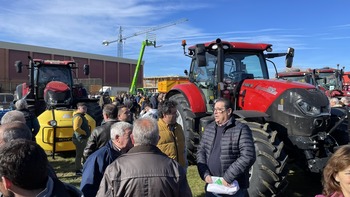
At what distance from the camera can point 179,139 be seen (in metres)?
4.17

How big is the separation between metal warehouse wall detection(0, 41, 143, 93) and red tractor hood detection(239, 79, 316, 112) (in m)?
27.6

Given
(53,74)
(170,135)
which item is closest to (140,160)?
(170,135)

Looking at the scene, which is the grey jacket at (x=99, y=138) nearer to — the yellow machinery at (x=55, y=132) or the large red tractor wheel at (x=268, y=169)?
the large red tractor wheel at (x=268, y=169)

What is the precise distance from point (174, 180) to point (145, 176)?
0.21m

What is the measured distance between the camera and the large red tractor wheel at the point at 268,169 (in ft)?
14.2

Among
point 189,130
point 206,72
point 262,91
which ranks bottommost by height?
point 189,130

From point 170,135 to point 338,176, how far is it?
2.19m

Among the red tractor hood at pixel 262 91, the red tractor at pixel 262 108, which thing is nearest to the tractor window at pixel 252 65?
the red tractor at pixel 262 108

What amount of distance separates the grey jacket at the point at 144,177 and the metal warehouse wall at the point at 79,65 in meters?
30.5

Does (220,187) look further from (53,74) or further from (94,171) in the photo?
(53,74)

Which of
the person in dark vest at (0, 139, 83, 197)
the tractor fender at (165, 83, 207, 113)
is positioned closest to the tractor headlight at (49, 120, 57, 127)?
A: the tractor fender at (165, 83, 207, 113)

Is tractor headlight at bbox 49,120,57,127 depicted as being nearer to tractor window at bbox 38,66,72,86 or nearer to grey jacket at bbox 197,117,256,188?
tractor window at bbox 38,66,72,86

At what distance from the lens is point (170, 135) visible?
13.1 feet

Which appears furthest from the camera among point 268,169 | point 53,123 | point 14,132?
point 53,123
